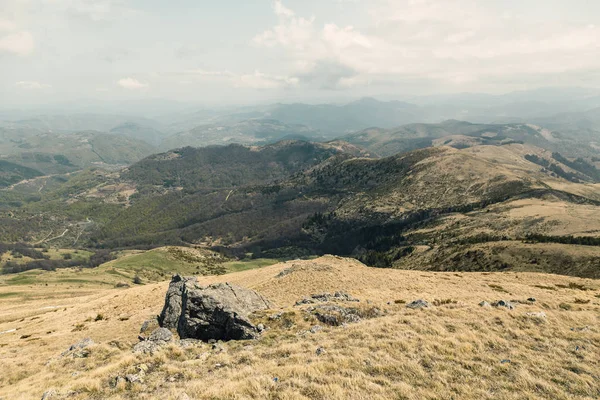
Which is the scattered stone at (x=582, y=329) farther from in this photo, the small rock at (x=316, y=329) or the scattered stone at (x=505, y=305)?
the small rock at (x=316, y=329)

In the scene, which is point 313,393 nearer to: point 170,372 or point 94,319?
point 170,372

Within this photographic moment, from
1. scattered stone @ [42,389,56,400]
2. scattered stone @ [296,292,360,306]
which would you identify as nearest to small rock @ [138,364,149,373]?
scattered stone @ [42,389,56,400]

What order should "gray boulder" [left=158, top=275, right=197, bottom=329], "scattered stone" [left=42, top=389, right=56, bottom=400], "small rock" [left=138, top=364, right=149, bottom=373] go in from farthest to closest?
1. "gray boulder" [left=158, top=275, right=197, bottom=329]
2. "small rock" [left=138, top=364, right=149, bottom=373]
3. "scattered stone" [left=42, top=389, right=56, bottom=400]

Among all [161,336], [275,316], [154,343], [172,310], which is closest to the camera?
[154,343]

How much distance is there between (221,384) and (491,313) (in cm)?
2671

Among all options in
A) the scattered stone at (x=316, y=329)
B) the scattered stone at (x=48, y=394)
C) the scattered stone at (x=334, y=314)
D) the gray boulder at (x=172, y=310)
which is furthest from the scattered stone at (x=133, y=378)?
the scattered stone at (x=334, y=314)

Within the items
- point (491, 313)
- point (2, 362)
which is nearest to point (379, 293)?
point (491, 313)

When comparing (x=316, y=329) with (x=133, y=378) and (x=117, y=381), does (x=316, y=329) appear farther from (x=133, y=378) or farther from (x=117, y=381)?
(x=117, y=381)

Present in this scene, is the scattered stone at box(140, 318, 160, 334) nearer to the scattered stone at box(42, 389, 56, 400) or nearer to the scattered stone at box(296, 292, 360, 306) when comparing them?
the scattered stone at box(42, 389, 56, 400)

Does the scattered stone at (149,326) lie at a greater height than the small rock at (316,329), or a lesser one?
lesser

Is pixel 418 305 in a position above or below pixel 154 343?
below

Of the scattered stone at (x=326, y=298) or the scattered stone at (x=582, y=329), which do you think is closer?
the scattered stone at (x=582, y=329)

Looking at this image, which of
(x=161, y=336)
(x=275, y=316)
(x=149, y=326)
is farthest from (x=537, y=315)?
(x=149, y=326)

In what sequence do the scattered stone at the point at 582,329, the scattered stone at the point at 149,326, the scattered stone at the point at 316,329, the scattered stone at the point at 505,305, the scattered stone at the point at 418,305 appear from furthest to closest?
1. the scattered stone at the point at 149,326
2. the scattered stone at the point at 418,305
3. the scattered stone at the point at 505,305
4. the scattered stone at the point at 316,329
5. the scattered stone at the point at 582,329
